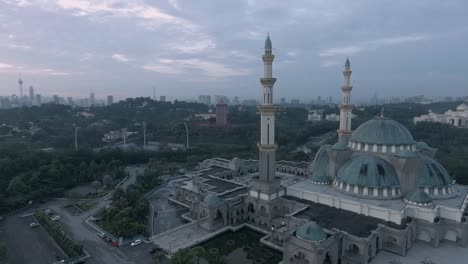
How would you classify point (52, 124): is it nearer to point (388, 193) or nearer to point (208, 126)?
point (208, 126)

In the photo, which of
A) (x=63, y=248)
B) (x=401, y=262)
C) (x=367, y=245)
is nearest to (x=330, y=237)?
(x=367, y=245)

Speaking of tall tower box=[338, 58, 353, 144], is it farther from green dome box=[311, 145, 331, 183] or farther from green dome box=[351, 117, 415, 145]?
green dome box=[351, 117, 415, 145]

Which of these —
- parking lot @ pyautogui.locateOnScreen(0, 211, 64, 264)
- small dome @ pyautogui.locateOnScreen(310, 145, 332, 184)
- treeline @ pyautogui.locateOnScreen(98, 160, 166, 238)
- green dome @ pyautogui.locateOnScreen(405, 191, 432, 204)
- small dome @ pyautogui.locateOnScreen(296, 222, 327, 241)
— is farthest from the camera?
small dome @ pyautogui.locateOnScreen(310, 145, 332, 184)

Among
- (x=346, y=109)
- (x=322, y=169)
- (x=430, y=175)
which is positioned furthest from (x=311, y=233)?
(x=346, y=109)

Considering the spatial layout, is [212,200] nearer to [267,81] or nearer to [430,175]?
[267,81]

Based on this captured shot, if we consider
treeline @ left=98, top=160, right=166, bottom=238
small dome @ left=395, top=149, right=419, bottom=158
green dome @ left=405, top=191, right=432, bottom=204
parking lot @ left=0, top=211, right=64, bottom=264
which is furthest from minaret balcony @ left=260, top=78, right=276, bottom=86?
parking lot @ left=0, top=211, right=64, bottom=264

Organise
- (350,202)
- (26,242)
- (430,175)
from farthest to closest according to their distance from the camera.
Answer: (430,175), (26,242), (350,202)
